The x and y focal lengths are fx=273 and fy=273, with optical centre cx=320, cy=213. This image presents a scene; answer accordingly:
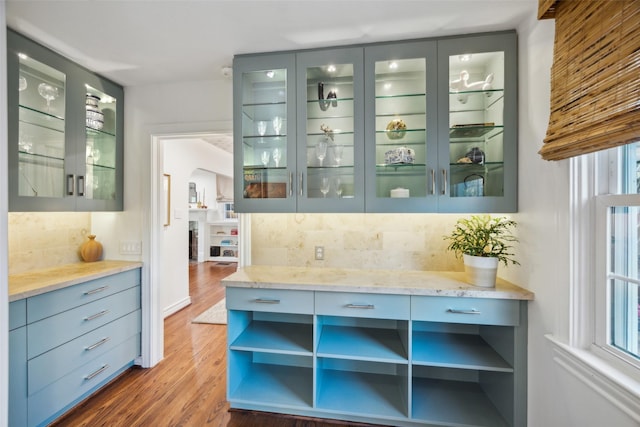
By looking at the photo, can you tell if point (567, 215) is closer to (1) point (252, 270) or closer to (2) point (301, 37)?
(2) point (301, 37)

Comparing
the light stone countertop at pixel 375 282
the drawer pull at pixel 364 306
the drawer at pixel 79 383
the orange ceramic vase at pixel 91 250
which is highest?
the orange ceramic vase at pixel 91 250

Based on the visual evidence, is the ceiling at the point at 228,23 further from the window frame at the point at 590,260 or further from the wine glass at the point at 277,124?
the window frame at the point at 590,260

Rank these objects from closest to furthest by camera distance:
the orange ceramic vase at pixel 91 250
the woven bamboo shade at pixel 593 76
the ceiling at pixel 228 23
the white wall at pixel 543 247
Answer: the woven bamboo shade at pixel 593 76 → the white wall at pixel 543 247 → the ceiling at pixel 228 23 → the orange ceramic vase at pixel 91 250

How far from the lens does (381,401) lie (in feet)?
5.67

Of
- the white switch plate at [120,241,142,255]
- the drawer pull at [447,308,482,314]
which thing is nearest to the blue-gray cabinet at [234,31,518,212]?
the drawer pull at [447,308,482,314]

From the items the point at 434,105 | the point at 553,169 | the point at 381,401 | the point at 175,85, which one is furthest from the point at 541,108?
the point at 175,85

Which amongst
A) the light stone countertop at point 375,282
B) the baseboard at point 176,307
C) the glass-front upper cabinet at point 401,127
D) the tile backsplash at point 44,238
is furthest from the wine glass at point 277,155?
the baseboard at point 176,307

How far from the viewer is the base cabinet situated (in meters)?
1.57

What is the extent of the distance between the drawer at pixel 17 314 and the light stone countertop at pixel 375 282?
107 cm

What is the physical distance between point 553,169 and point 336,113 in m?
1.26

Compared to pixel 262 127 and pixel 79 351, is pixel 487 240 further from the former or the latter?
pixel 79 351

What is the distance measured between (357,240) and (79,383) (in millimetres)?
2163

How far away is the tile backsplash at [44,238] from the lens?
6.44 ft

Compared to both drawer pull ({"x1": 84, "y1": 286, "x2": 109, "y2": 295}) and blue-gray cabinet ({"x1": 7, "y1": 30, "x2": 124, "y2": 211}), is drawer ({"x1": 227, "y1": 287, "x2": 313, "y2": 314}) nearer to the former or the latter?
drawer pull ({"x1": 84, "y1": 286, "x2": 109, "y2": 295})
